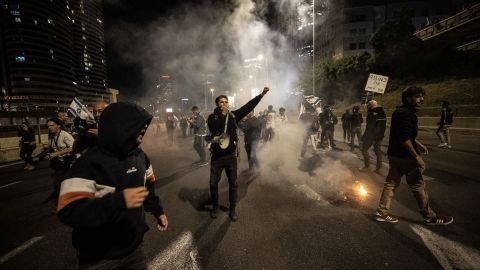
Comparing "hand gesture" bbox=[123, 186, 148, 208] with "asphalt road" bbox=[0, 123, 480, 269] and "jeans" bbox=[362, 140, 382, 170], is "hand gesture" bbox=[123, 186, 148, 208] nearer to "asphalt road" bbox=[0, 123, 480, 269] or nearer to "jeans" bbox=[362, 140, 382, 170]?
"asphalt road" bbox=[0, 123, 480, 269]

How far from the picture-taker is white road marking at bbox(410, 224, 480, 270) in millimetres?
2789

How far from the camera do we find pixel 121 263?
1.70 m

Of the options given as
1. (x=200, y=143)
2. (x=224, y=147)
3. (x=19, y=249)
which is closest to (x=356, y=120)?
(x=200, y=143)

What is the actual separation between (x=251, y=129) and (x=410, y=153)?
4.59 metres

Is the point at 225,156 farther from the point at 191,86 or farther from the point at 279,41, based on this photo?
the point at 191,86

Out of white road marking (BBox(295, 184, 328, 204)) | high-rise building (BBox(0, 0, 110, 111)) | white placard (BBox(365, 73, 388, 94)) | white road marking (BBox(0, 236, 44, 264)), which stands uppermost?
high-rise building (BBox(0, 0, 110, 111))

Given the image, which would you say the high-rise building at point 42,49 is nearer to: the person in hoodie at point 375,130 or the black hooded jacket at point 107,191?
the person in hoodie at point 375,130

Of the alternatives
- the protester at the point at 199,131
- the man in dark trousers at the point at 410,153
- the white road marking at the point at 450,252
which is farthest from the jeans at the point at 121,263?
the protester at the point at 199,131

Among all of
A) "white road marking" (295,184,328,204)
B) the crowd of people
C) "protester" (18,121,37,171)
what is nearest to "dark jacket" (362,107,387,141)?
"white road marking" (295,184,328,204)

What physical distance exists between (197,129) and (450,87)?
70.2ft

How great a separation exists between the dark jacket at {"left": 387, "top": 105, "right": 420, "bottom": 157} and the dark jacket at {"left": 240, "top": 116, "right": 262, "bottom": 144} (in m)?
4.19

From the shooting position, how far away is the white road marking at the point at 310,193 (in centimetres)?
493

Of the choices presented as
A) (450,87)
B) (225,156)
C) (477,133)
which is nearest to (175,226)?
(225,156)

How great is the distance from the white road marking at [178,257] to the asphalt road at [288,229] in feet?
0.04
